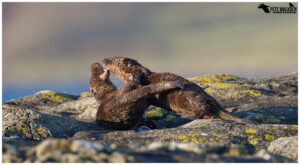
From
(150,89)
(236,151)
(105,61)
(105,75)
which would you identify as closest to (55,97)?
(105,61)

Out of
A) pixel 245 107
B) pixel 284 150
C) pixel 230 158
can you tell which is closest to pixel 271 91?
pixel 245 107

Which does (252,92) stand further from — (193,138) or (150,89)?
(193,138)

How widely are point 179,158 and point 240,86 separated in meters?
16.6

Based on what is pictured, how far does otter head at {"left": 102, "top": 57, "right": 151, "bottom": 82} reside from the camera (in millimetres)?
13457

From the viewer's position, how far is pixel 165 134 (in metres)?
8.62

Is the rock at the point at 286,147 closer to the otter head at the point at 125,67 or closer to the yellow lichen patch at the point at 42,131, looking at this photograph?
the yellow lichen patch at the point at 42,131

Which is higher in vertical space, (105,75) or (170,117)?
(105,75)

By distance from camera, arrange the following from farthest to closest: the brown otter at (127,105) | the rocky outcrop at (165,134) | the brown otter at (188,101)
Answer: the brown otter at (188,101)
the brown otter at (127,105)
the rocky outcrop at (165,134)

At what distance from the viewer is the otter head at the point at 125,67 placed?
1346 centimetres

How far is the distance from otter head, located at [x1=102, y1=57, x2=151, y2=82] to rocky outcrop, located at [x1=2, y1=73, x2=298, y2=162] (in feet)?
6.27

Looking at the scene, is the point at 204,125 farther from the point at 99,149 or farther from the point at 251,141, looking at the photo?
the point at 99,149

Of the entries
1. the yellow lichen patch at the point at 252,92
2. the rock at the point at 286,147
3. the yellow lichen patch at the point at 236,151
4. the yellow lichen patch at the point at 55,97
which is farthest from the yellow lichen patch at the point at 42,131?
the yellow lichen patch at the point at 252,92

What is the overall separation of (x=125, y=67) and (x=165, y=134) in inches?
222

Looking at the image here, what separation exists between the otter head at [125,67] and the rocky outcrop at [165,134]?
1911 millimetres
